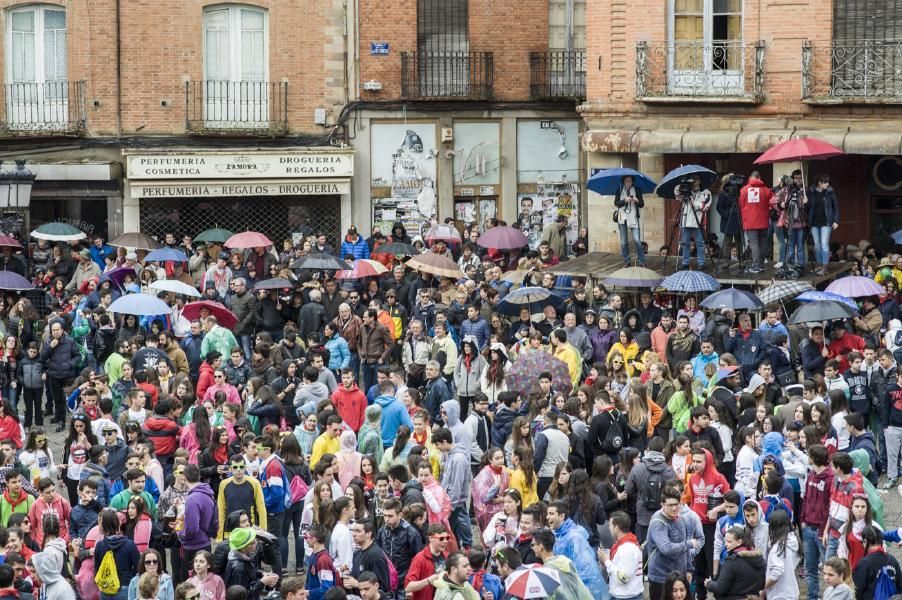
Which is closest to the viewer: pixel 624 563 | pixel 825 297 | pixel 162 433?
pixel 624 563

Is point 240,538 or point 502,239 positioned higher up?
point 502,239

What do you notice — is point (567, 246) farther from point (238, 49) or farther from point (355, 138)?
point (238, 49)

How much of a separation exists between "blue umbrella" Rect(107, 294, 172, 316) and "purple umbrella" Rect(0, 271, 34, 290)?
2.54 metres

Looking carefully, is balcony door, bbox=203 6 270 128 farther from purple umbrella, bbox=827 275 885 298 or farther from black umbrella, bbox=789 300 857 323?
black umbrella, bbox=789 300 857 323

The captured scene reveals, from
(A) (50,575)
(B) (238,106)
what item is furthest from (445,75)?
(A) (50,575)

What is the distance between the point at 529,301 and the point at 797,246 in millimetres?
4574

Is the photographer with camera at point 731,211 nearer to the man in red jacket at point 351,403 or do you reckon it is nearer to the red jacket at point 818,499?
the man in red jacket at point 351,403

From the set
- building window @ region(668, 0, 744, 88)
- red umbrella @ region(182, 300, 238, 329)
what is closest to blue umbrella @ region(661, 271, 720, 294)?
building window @ region(668, 0, 744, 88)

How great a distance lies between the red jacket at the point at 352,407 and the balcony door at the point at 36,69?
581 inches

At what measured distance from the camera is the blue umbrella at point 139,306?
2472cm

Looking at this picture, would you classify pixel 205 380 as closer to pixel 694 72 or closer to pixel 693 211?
pixel 693 211

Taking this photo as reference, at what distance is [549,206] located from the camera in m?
34.3

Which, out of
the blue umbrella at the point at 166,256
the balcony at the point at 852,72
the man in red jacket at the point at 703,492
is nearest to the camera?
the man in red jacket at the point at 703,492

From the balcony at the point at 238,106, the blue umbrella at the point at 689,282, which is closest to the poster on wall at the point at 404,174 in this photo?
the balcony at the point at 238,106
